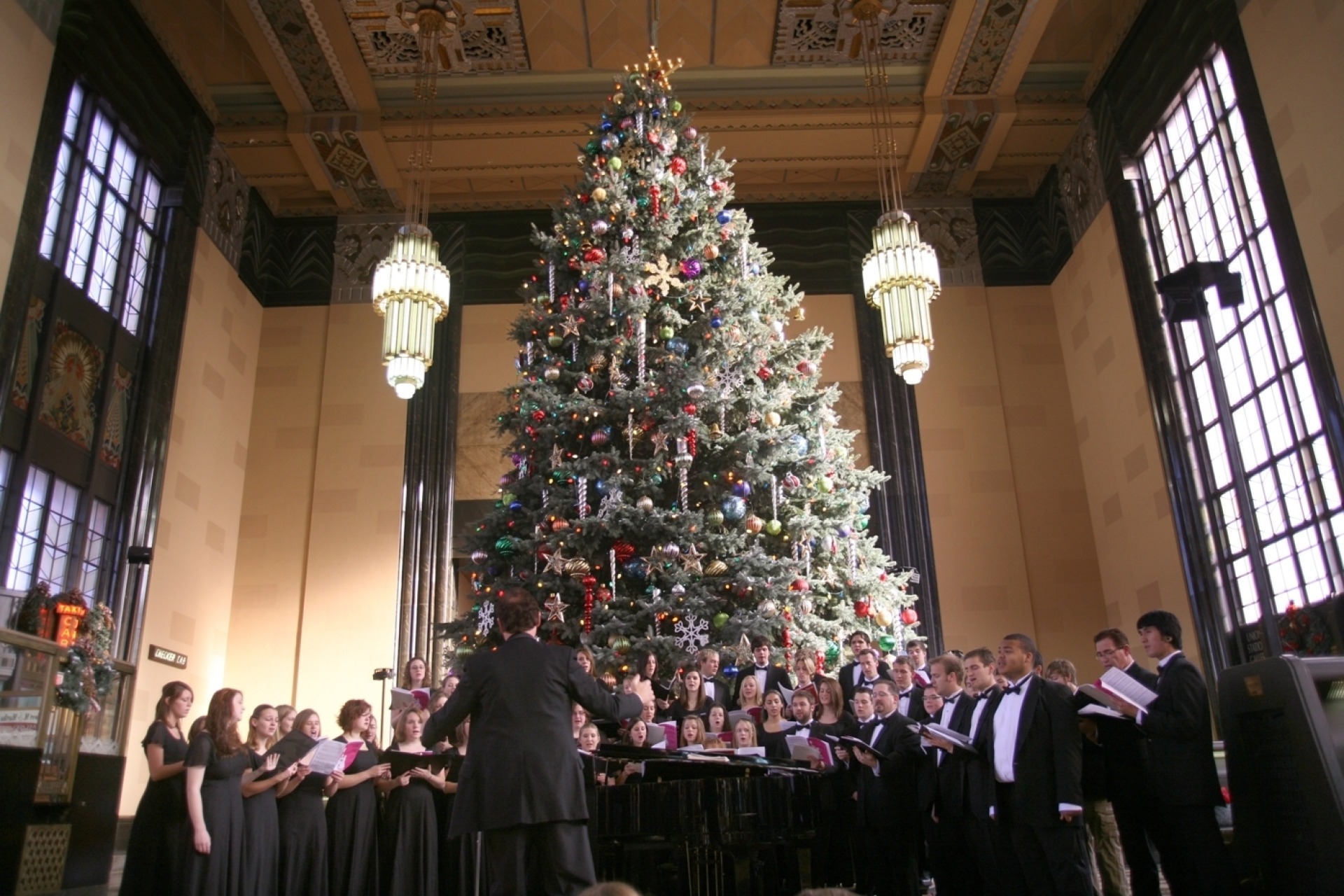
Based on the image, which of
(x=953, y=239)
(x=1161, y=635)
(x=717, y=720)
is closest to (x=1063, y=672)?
(x=1161, y=635)

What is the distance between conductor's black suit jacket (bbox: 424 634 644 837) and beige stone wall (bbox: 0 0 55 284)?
7.60 meters

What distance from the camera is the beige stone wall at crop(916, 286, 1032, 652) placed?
13453 mm

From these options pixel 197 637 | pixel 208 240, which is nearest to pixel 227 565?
pixel 197 637

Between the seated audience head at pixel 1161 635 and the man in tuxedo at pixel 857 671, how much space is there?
306cm

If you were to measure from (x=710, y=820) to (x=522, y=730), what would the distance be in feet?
5.53

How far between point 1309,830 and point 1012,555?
1030 cm

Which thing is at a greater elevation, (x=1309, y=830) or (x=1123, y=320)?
(x=1123, y=320)

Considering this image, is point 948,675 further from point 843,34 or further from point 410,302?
point 843,34

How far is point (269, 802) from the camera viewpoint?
5.61 m

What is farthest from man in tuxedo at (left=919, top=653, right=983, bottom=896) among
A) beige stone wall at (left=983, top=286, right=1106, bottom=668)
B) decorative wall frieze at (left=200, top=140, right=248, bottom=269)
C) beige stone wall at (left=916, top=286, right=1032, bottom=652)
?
decorative wall frieze at (left=200, top=140, right=248, bottom=269)

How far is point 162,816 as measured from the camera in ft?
17.5

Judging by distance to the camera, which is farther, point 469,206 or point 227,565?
point 469,206

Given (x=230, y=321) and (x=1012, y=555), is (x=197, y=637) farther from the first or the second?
(x=1012, y=555)

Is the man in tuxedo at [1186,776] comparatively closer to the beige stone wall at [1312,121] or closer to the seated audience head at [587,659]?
the seated audience head at [587,659]
